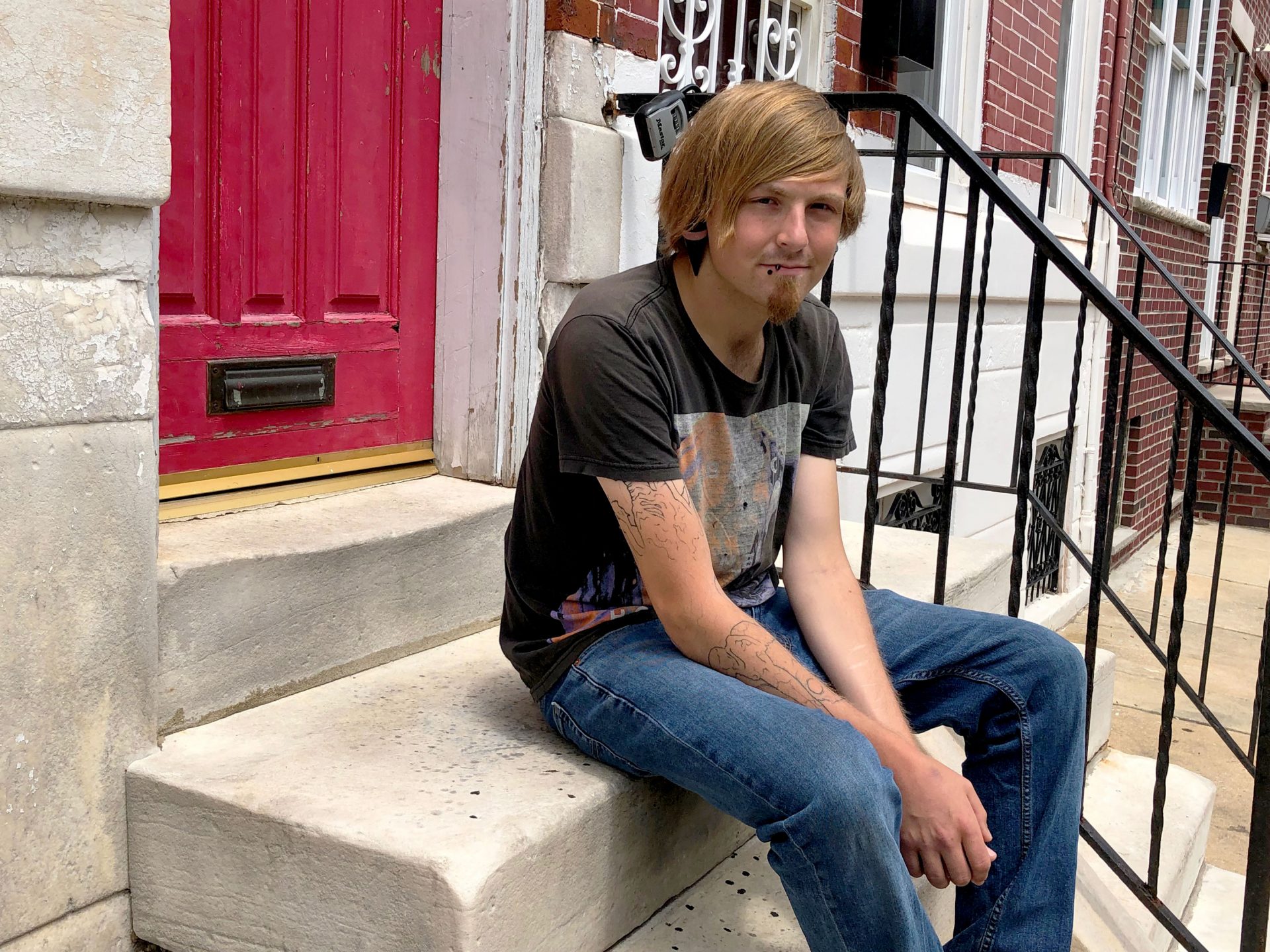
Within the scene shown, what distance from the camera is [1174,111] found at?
988 cm

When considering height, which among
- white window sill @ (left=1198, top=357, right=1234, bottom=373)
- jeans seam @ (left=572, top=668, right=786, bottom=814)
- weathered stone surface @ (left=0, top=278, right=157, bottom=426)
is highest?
weathered stone surface @ (left=0, top=278, right=157, bottom=426)

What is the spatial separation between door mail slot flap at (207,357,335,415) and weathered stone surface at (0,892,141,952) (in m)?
0.96

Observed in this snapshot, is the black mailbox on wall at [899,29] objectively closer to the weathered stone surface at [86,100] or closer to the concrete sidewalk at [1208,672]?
the concrete sidewalk at [1208,672]

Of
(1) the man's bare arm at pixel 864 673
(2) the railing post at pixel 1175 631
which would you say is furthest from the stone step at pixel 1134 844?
(1) the man's bare arm at pixel 864 673

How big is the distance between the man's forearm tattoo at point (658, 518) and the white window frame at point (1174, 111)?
25.2 feet

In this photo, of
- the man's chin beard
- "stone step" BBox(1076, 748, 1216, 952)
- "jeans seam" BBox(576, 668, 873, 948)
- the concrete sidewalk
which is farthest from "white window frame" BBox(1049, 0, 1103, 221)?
"jeans seam" BBox(576, 668, 873, 948)

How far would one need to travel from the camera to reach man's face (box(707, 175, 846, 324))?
1.97 metres

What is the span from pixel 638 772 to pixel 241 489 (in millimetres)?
1107

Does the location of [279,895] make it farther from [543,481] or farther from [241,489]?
[241,489]

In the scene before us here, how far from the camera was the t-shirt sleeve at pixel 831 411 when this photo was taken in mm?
2285

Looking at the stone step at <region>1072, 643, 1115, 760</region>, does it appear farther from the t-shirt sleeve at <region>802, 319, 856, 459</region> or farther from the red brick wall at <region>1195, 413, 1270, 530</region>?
the red brick wall at <region>1195, 413, 1270, 530</region>

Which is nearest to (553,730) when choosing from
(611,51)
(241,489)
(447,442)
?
(241,489)

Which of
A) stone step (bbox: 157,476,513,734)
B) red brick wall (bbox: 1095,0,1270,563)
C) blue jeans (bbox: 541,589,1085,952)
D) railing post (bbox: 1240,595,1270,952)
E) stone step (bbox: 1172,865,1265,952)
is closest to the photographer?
blue jeans (bbox: 541,589,1085,952)

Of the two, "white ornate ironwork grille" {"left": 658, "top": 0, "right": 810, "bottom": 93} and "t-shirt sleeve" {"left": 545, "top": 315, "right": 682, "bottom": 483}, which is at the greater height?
"white ornate ironwork grille" {"left": 658, "top": 0, "right": 810, "bottom": 93}
